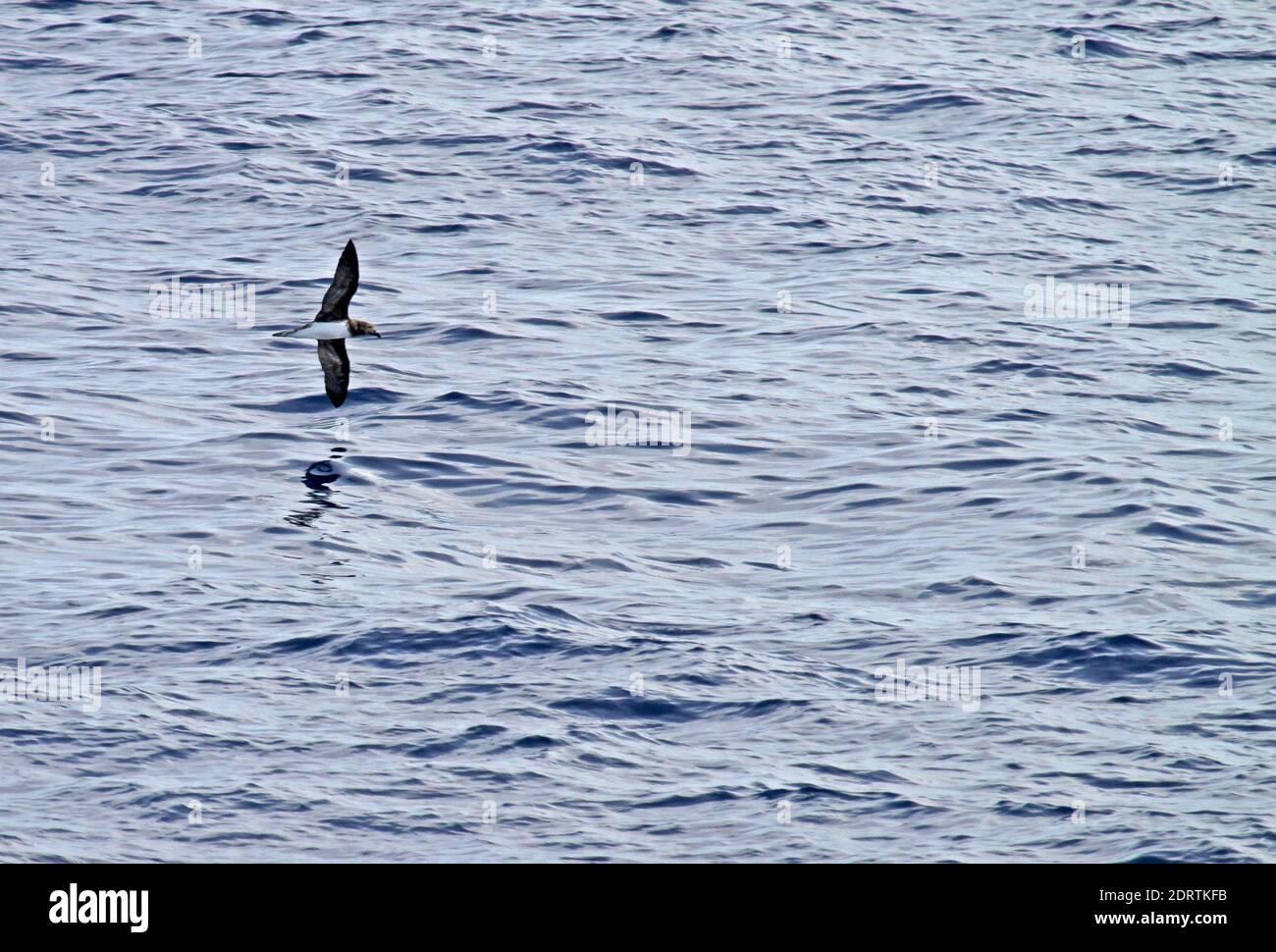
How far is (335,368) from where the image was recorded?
24.1 metres

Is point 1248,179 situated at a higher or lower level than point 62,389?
higher

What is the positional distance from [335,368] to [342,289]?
115 centimetres

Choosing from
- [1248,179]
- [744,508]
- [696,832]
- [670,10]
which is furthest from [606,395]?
[670,10]

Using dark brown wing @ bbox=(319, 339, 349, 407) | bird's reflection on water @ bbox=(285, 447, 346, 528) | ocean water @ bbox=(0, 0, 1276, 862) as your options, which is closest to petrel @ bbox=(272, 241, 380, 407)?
dark brown wing @ bbox=(319, 339, 349, 407)

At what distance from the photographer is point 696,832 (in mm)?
17125

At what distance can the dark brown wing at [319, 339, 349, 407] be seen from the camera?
944 inches

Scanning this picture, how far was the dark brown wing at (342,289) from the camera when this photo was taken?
75.6 ft

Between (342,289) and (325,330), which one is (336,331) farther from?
(342,289)

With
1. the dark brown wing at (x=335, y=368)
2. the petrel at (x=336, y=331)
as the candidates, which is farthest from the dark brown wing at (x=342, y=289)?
the dark brown wing at (x=335, y=368)

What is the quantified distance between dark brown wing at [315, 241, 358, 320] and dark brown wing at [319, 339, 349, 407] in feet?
1.64

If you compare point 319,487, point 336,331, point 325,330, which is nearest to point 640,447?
point 319,487

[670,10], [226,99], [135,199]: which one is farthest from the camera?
[670,10]

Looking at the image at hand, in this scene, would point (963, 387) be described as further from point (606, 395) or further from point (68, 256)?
point (68, 256)

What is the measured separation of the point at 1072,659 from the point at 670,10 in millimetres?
32607
